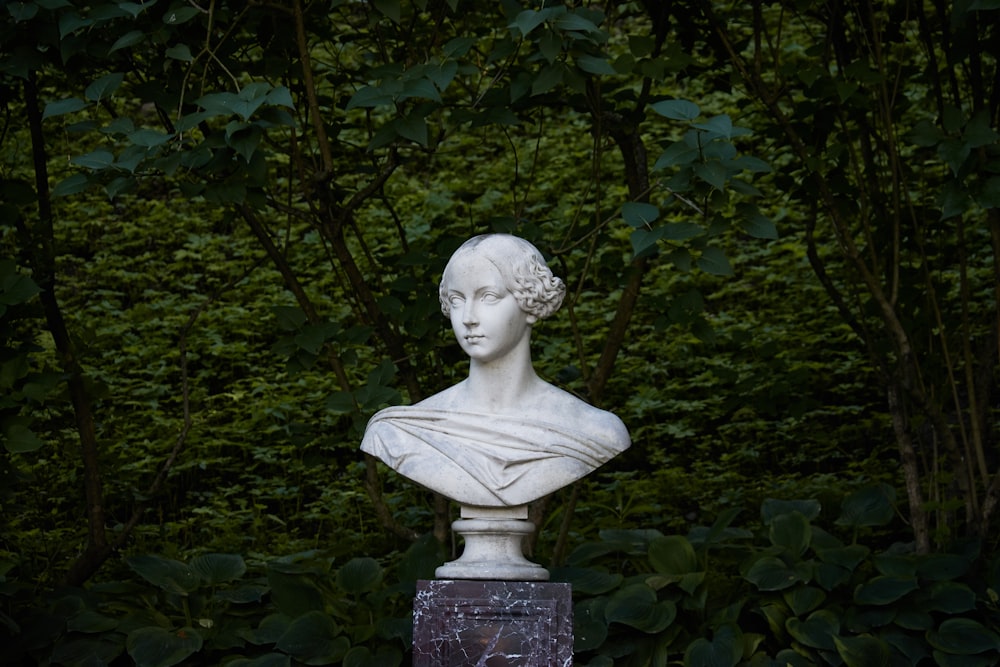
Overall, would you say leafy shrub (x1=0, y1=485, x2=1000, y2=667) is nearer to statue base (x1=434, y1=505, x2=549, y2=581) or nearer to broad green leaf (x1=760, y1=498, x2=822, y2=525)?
broad green leaf (x1=760, y1=498, x2=822, y2=525)

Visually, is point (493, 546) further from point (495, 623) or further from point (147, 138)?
point (147, 138)

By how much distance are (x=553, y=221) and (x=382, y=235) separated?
113 cm

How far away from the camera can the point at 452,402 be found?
141 inches

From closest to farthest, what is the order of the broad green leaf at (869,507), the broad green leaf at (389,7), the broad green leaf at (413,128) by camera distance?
1. the broad green leaf at (413,128)
2. the broad green leaf at (389,7)
3. the broad green leaf at (869,507)

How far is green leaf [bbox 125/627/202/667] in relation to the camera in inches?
163

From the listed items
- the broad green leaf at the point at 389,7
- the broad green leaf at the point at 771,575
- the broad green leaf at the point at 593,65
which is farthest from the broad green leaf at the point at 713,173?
the broad green leaf at the point at 771,575

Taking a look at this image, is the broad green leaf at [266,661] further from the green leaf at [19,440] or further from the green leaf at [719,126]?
the green leaf at [719,126]

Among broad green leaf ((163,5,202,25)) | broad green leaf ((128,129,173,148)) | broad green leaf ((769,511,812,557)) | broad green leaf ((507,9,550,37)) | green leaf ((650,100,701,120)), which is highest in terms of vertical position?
broad green leaf ((163,5,202,25))

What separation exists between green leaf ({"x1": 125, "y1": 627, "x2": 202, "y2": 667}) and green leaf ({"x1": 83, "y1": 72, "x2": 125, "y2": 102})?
66.9 inches

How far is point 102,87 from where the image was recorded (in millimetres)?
3896

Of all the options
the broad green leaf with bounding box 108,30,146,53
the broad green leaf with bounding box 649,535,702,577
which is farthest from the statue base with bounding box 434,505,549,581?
the broad green leaf with bounding box 108,30,146,53

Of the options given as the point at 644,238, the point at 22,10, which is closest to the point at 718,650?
the point at 644,238

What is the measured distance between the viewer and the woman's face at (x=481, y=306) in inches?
134

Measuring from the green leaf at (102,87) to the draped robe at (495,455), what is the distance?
4.49 feet
